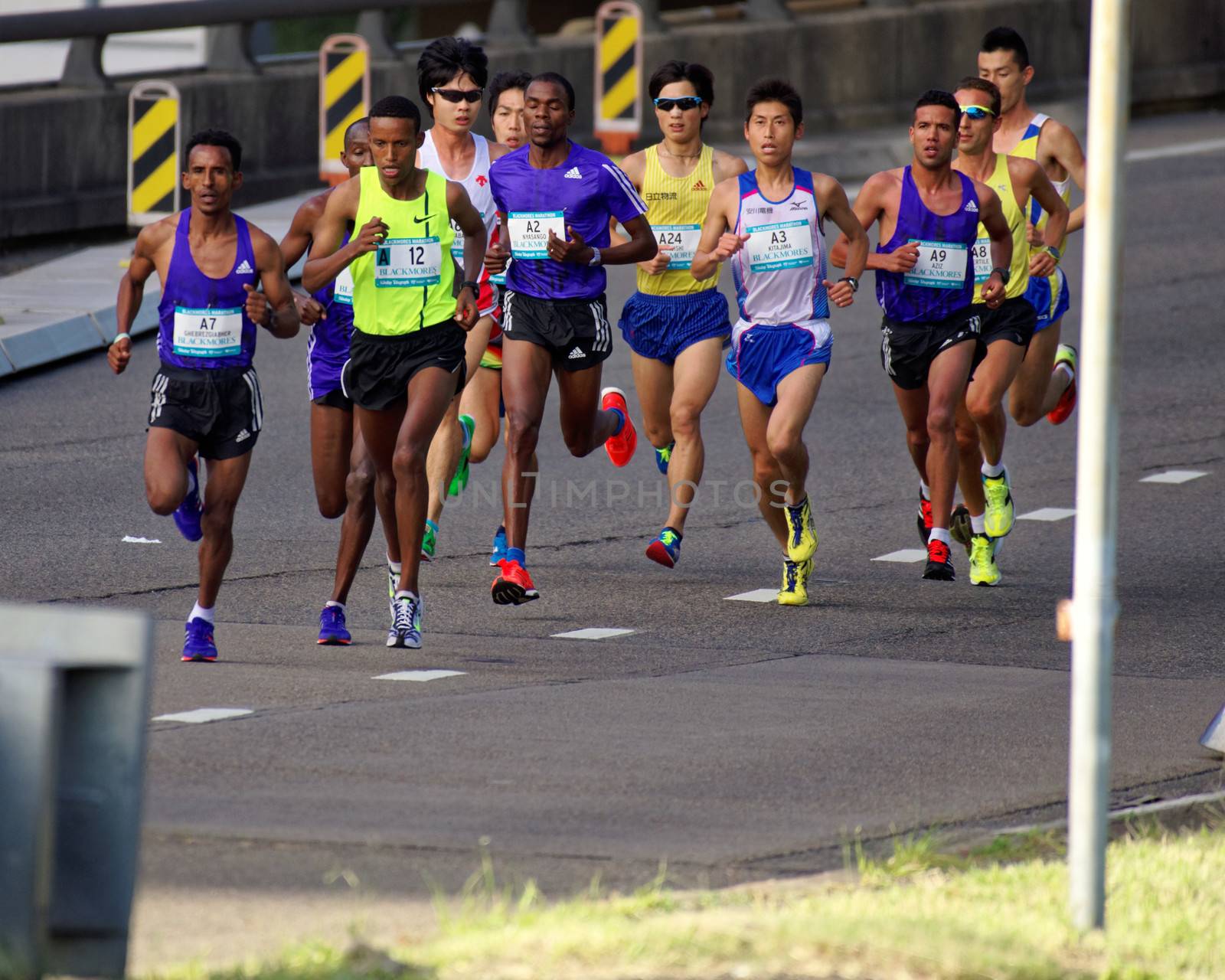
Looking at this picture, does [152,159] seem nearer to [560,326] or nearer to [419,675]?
[560,326]

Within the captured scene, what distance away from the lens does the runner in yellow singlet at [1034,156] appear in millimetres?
12445

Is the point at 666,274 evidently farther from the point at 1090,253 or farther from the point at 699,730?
the point at 1090,253

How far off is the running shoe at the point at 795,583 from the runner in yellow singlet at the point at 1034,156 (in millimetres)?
2060

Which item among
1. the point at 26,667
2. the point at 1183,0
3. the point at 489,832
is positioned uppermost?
the point at 1183,0

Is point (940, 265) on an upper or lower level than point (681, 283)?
upper

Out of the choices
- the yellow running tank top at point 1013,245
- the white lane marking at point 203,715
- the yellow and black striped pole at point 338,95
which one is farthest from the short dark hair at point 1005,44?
the yellow and black striped pole at point 338,95

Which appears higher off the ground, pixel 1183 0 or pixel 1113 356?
pixel 1183 0

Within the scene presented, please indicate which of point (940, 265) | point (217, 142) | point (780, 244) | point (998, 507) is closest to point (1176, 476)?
point (998, 507)

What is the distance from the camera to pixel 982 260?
11.9 m

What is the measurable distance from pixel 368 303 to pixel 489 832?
376 cm

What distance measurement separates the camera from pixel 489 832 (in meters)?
6.62

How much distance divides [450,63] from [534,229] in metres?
0.96

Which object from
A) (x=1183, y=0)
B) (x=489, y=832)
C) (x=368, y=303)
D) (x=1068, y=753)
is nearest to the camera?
(x=489, y=832)

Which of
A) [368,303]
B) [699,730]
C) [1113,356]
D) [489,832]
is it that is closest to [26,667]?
[489,832]
